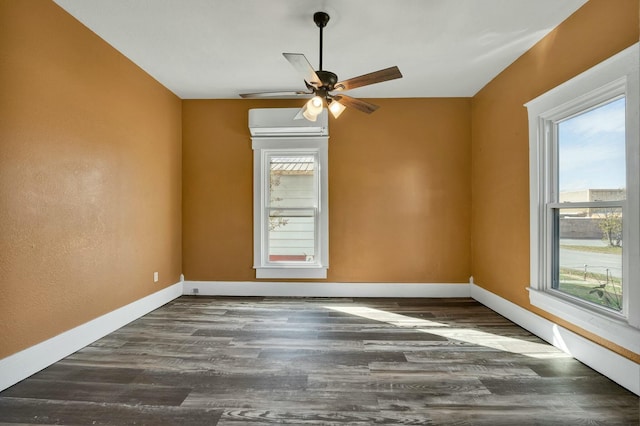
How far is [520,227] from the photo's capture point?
318 cm

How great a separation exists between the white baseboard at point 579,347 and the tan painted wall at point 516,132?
6 cm

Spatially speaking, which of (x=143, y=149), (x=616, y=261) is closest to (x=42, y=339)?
(x=143, y=149)

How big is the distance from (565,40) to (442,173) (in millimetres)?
1941

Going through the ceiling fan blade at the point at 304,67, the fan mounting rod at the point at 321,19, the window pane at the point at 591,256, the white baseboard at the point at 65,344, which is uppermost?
the fan mounting rod at the point at 321,19

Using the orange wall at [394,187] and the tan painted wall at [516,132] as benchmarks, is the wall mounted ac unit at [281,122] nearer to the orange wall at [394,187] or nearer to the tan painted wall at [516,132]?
the orange wall at [394,187]

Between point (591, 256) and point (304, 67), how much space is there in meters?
2.62

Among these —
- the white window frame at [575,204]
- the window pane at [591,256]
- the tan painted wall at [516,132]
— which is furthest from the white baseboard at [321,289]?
the window pane at [591,256]

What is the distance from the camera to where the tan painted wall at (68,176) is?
208cm

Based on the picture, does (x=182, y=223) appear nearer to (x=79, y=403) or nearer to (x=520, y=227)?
(x=79, y=403)

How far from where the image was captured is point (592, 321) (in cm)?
226

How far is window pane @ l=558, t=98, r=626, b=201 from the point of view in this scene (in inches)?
86.3

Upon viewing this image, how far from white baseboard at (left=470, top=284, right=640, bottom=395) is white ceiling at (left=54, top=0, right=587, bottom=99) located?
256 cm

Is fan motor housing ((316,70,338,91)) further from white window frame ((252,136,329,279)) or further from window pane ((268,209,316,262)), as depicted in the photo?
window pane ((268,209,316,262))

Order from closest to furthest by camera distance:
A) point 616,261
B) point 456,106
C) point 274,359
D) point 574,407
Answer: point 574,407 < point 616,261 < point 274,359 < point 456,106
